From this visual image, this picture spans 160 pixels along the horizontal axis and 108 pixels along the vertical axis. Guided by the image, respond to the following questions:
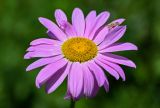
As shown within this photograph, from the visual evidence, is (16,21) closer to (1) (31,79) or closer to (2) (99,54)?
(1) (31,79)

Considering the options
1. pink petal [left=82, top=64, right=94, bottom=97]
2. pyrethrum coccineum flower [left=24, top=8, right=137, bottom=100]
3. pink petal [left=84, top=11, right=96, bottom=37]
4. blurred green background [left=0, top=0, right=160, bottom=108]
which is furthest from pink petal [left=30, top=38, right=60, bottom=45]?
blurred green background [left=0, top=0, right=160, bottom=108]

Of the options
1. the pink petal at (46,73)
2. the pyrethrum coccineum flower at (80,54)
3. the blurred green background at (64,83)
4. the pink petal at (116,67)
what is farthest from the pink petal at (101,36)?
the blurred green background at (64,83)

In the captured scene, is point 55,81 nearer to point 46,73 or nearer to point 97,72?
point 46,73

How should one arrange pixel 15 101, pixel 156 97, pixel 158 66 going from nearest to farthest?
pixel 156 97 < pixel 15 101 < pixel 158 66

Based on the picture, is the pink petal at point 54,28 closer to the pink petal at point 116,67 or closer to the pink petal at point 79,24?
the pink petal at point 79,24

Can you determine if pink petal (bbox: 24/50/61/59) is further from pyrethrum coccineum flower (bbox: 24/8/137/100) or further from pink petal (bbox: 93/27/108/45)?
pink petal (bbox: 93/27/108/45)

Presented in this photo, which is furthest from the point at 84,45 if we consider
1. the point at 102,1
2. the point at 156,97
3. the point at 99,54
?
the point at 102,1
